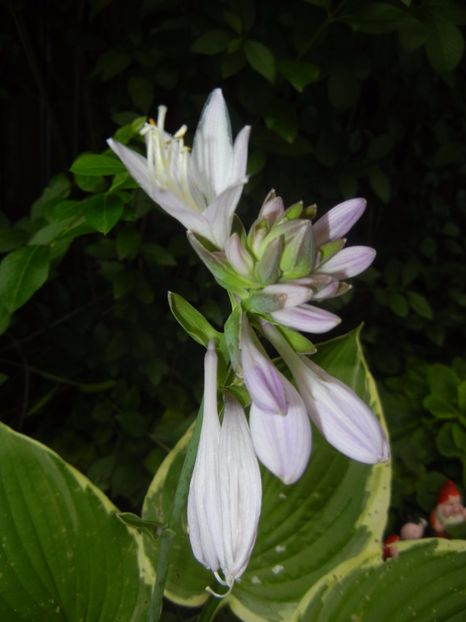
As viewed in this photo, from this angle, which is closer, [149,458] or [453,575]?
[453,575]

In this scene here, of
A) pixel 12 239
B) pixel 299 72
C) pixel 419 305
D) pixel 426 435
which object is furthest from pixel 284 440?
pixel 419 305

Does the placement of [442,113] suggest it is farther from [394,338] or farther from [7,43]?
[7,43]

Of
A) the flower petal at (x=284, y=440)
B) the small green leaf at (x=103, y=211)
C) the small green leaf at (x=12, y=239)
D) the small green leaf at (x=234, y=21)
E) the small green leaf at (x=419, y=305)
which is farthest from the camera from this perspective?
the small green leaf at (x=419, y=305)

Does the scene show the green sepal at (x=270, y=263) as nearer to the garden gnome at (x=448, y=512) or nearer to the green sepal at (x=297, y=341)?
the green sepal at (x=297, y=341)

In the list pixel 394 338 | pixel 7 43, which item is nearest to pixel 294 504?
pixel 394 338

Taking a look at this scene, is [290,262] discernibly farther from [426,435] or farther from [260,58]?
[426,435]

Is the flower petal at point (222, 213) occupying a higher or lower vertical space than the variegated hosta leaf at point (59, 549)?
higher

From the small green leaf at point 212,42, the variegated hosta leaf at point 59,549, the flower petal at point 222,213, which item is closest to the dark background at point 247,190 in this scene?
the small green leaf at point 212,42
